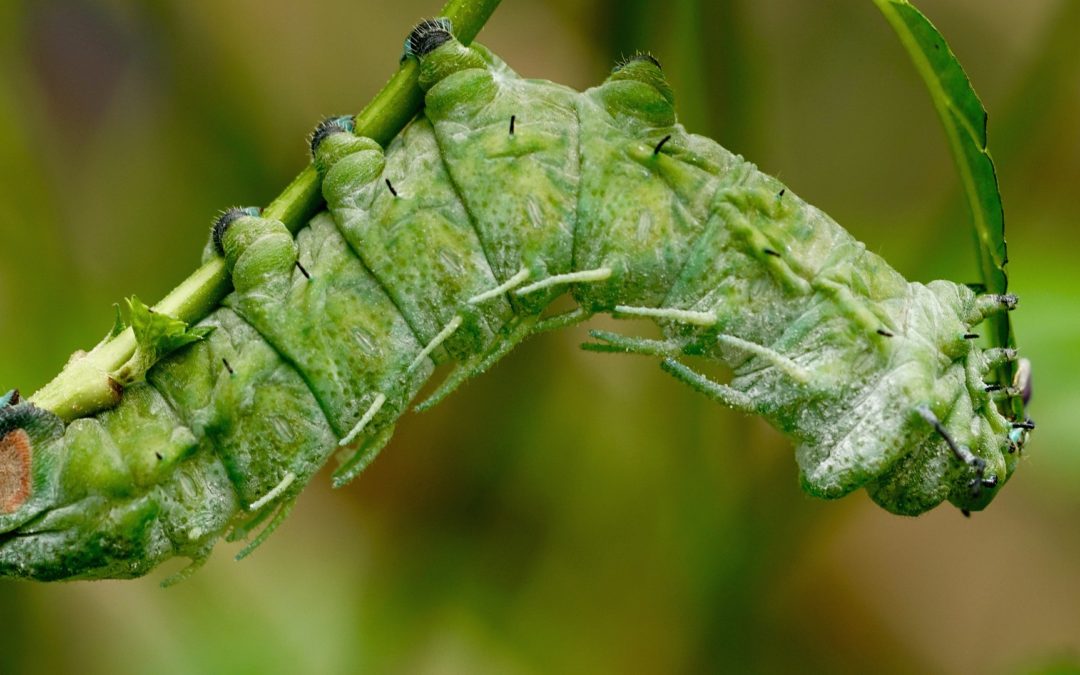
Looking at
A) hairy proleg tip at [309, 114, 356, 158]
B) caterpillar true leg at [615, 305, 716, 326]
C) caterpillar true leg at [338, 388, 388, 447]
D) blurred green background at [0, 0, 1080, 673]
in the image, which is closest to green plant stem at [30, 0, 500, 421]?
hairy proleg tip at [309, 114, 356, 158]

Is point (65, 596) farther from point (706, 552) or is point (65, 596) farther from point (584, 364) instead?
point (706, 552)

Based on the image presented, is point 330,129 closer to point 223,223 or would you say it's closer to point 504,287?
point 223,223

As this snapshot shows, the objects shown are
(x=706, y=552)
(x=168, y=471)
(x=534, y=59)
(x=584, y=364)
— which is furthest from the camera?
(x=534, y=59)

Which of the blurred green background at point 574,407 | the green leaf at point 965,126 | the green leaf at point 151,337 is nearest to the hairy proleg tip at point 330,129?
the green leaf at point 151,337

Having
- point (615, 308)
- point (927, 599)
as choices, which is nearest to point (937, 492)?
point (615, 308)

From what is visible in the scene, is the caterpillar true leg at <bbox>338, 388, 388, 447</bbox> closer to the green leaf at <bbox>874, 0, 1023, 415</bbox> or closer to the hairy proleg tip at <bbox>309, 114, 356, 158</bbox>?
the hairy proleg tip at <bbox>309, 114, 356, 158</bbox>
